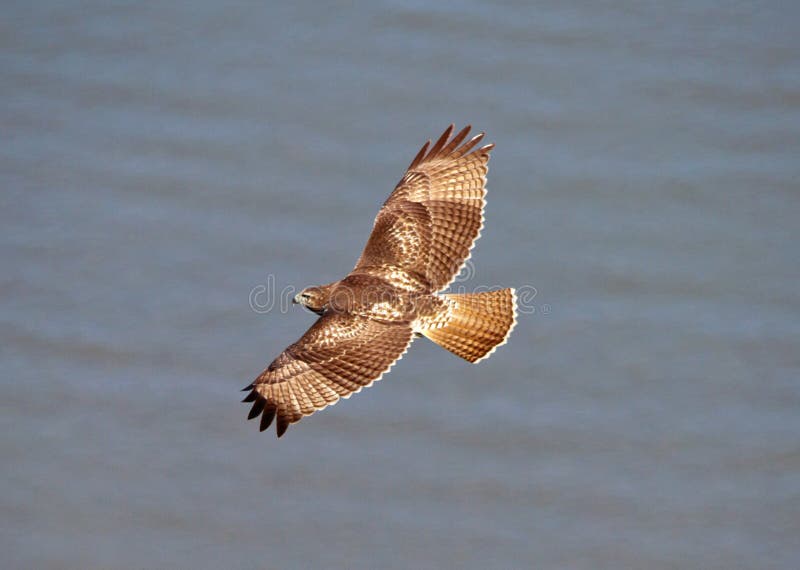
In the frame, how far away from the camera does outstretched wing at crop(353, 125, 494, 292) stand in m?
8.73

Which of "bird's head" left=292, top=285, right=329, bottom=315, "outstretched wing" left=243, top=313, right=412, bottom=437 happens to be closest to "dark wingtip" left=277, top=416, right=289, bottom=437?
"outstretched wing" left=243, top=313, right=412, bottom=437

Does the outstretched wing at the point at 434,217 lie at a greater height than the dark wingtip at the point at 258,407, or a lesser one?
greater

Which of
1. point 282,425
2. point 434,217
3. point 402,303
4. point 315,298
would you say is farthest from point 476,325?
point 282,425

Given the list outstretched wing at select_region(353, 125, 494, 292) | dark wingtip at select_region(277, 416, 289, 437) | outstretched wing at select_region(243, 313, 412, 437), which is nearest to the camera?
dark wingtip at select_region(277, 416, 289, 437)

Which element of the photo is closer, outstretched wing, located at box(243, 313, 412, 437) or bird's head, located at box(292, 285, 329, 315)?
outstretched wing, located at box(243, 313, 412, 437)

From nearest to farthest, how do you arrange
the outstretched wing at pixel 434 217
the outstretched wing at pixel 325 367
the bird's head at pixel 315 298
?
the outstretched wing at pixel 325 367
the bird's head at pixel 315 298
the outstretched wing at pixel 434 217

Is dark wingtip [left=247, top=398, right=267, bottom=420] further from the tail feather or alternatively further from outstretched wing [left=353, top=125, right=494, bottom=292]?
outstretched wing [left=353, top=125, right=494, bottom=292]

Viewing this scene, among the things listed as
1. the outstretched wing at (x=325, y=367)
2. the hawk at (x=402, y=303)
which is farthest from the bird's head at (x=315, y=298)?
the outstretched wing at (x=325, y=367)

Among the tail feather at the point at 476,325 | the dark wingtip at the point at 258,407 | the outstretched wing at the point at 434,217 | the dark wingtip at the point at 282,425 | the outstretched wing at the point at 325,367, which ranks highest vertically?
the outstretched wing at the point at 434,217

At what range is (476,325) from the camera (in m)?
8.36

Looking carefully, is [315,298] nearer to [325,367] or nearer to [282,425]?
[325,367]

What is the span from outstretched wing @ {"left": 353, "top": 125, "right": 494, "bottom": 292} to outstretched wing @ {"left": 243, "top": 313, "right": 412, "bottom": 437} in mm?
674

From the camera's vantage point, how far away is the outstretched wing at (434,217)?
873cm

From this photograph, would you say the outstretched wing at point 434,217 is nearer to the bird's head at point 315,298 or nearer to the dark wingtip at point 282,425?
the bird's head at point 315,298
